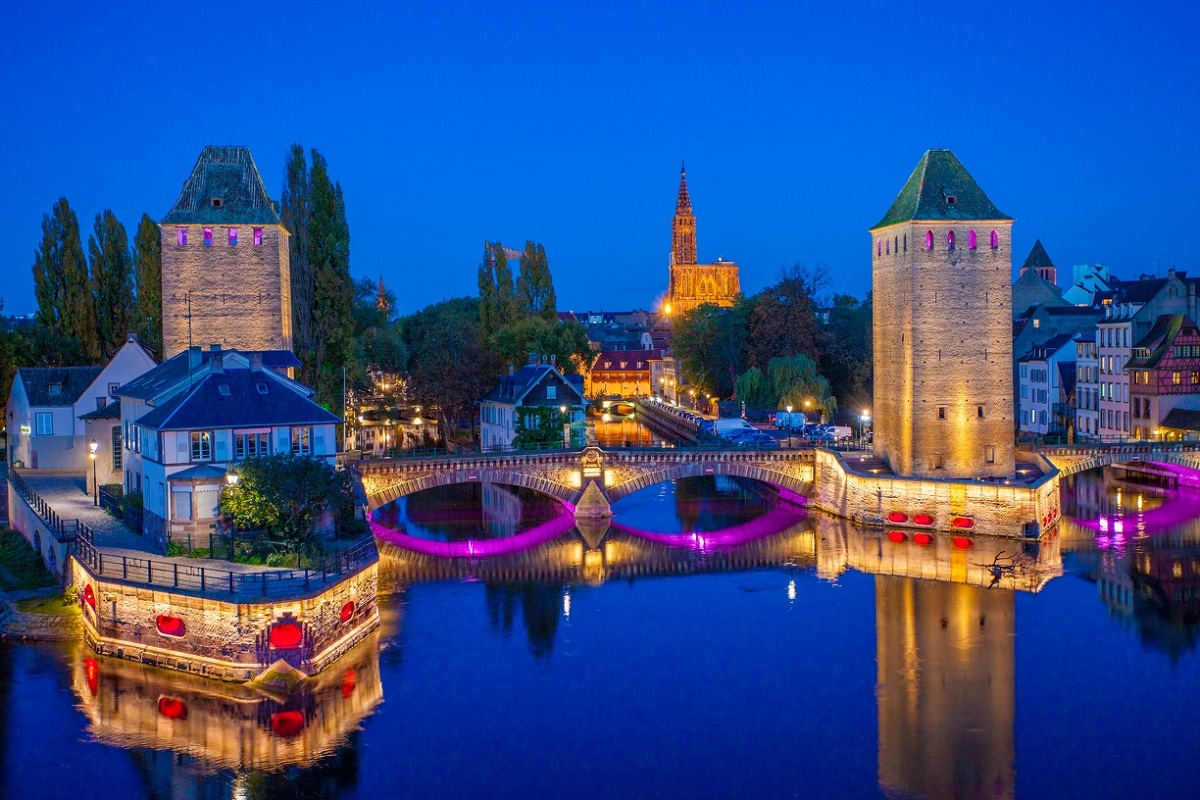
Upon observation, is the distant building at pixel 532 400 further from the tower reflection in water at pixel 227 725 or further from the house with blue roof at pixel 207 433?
the tower reflection in water at pixel 227 725

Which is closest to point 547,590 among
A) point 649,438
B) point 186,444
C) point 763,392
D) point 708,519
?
point 186,444

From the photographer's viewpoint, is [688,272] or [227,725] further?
[688,272]

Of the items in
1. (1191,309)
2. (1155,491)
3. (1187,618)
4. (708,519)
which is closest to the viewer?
(1187,618)

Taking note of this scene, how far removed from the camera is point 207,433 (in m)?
35.6

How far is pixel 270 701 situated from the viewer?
87.8ft

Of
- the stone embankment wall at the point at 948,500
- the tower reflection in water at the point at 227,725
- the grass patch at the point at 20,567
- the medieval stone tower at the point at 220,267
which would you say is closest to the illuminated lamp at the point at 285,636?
the tower reflection in water at the point at 227,725

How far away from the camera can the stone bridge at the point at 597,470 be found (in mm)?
46656

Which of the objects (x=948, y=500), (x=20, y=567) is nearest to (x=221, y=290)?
(x=20, y=567)

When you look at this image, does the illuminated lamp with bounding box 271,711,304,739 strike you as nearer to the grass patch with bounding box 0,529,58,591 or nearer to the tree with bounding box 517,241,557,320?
the grass patch with bounding box 0,529,58,591

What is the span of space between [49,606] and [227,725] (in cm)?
986

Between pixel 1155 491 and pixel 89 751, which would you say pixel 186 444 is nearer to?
pixel 89 751

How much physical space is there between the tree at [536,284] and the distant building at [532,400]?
2223 centimetres

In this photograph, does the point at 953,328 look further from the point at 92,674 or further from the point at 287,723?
the point at 92,674

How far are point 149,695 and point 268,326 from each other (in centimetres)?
2673
